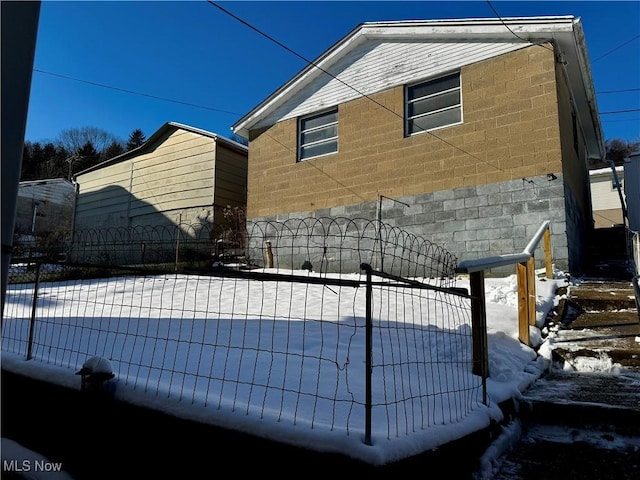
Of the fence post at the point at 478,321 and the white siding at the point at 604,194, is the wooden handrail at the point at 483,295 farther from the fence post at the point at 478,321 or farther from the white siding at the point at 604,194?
the white siding at the point at 604,194

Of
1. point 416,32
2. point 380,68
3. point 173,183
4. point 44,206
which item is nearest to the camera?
point 416,32

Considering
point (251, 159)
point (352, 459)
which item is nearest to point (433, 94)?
point (251, 159)

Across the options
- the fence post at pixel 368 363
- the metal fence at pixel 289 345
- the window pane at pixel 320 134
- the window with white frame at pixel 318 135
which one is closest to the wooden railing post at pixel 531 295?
the metal fence at pixel 289 345

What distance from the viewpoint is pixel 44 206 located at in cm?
2544

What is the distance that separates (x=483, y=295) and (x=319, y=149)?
26.0ft

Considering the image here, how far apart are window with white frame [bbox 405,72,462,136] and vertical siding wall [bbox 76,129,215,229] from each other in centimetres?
680

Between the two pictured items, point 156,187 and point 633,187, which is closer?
point 633,187

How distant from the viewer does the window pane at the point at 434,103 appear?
8523mm

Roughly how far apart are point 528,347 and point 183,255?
10547mm

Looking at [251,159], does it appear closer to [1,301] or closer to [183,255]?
[183,255]

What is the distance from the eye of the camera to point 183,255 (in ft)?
41.2

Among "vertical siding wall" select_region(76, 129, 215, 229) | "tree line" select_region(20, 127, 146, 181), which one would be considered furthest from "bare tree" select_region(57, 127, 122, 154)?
"vertical siding wall" select_region(76, 129, 215, 229)

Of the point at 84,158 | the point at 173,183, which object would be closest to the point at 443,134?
the point at 173,183

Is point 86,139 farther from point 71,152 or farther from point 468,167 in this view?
point 468,167
